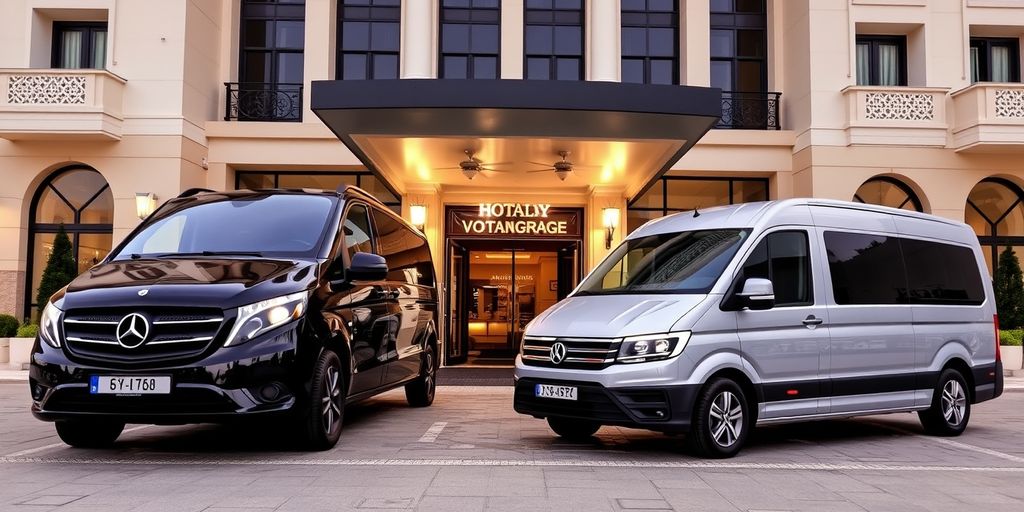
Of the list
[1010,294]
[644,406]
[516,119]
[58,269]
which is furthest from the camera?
[1010,294]

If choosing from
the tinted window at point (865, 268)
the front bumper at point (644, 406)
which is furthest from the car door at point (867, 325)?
the front bumper at point (644, 406)

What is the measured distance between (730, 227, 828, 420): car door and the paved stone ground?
489 millimetres

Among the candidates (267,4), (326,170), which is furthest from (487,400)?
(267,4)

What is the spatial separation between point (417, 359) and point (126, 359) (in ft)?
13.7

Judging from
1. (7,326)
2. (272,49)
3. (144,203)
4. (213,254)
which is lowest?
(7,326)

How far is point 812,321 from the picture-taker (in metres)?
7.39

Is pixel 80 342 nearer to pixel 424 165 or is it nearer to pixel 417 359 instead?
pixel 417 359

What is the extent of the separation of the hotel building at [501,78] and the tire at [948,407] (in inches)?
300

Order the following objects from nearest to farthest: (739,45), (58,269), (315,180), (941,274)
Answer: (941,274) < (58,269) < (315,180) < (739,45)

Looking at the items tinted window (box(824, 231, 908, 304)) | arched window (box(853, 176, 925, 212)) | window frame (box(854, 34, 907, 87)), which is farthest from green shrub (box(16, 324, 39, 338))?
window frame (box(854, 34, 907, 87))

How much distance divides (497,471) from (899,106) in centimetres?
1532

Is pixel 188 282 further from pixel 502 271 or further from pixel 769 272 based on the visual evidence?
pixel 502 271

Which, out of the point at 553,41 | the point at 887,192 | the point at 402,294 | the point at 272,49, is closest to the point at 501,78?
the point at 553,41

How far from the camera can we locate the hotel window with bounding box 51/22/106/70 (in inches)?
742
